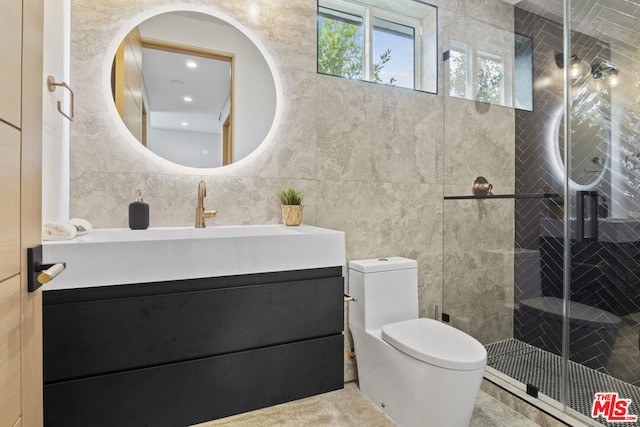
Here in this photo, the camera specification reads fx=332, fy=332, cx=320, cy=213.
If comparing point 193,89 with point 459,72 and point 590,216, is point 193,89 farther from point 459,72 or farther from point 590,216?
point 590,216

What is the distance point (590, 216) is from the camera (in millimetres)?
1935

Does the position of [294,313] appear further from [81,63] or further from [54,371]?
[81,63]

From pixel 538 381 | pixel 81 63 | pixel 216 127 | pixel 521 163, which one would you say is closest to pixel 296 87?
pixel 216 127

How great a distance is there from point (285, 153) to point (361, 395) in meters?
1.39

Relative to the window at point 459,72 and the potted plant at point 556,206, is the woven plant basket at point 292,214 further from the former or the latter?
the potted plant at point 556,206

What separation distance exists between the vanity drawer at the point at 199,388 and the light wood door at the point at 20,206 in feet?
1.41

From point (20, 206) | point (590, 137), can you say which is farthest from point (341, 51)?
→ point (20, 206)

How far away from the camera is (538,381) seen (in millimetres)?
1847

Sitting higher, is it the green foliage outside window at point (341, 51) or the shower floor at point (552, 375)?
the green foliage outside window at point (341, 51)

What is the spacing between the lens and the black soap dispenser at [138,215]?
1.46 meters

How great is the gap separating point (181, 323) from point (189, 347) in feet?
0.32

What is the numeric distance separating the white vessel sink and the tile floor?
30.3 inches

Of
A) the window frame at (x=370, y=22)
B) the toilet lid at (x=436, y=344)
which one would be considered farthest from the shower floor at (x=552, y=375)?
the window frame at (x=370, y=22)

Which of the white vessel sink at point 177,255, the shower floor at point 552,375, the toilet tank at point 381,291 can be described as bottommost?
the shower floor at point 552,375
